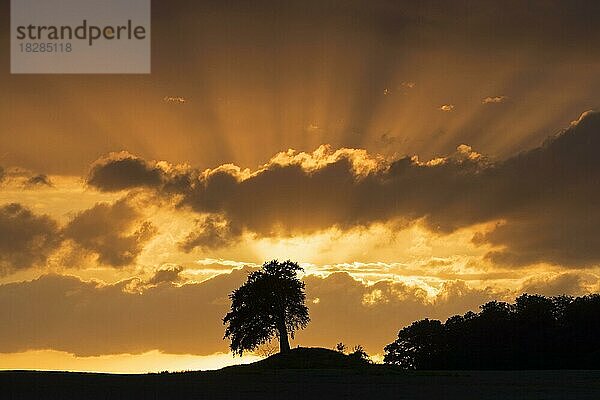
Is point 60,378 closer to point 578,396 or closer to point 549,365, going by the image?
point 578,396

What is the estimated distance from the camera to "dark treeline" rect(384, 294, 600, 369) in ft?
502

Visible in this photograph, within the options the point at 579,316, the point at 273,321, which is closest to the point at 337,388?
the point at 273,321

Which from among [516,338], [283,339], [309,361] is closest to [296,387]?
[309,361]

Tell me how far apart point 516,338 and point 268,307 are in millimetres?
48032

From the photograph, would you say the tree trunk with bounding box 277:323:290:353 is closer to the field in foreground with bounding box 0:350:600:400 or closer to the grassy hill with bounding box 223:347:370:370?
the grassy hill with bounding box 223:347:370:370

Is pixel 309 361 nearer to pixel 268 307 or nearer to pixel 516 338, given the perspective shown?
pixel 268 307

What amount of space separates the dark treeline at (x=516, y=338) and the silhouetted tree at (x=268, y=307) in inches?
1285

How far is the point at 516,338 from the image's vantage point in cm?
15925

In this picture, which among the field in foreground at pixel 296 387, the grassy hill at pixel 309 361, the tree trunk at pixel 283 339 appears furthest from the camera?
the tree trunk at pixel 283 339

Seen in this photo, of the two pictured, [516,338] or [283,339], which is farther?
[516,338]

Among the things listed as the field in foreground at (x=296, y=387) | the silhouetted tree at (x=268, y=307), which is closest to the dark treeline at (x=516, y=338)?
the silhouetted tree at (x=268, y=307)

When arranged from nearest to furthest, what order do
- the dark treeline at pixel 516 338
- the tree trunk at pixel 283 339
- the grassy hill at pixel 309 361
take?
1. the grassy hill at pixel 309 361
2. the tree trunk at pixel 283 339
3. the dark treeline at pixel 516 338

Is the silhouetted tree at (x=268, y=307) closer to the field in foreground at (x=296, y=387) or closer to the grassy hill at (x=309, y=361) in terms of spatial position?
the grassy hill at (x=309, y=361)

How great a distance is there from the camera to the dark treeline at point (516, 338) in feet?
502
